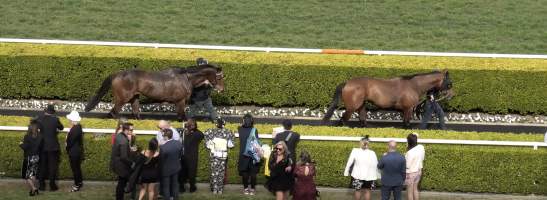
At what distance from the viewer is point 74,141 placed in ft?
61.6

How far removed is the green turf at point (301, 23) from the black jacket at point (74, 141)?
37.7 ft

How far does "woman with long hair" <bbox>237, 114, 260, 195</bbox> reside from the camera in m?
18.8

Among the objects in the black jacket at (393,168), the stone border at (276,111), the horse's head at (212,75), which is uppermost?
the horse's head at (212,75)

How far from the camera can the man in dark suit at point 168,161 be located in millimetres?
17641

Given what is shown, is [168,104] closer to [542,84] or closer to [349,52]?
[349,52]

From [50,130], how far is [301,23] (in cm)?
1438

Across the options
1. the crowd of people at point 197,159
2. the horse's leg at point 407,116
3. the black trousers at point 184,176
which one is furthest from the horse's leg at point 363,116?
the black trousers at point 184,176

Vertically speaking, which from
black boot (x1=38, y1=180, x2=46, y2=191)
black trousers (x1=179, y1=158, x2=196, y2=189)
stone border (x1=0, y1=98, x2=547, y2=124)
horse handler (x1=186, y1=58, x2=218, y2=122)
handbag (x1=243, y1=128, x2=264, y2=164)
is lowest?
black boot (x1=38, y1=180, x2=46, y2=191)

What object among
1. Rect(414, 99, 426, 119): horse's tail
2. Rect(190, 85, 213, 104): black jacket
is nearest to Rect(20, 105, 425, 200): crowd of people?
Rect(190, 85, 213, 104): black jacket

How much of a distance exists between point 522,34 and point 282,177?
1558 centimetres

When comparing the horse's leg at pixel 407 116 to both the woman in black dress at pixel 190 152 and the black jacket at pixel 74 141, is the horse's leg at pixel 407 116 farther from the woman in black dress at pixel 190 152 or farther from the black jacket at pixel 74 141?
the black jacket at pixel 74 141

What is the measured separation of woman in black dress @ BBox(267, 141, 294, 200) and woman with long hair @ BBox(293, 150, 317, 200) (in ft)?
1.04

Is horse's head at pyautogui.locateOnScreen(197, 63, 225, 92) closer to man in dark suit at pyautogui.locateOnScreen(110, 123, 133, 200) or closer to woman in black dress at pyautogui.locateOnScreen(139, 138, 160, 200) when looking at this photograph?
man in dark suit at pyautogui.locateOnScreen(110, 123, 133, 200)

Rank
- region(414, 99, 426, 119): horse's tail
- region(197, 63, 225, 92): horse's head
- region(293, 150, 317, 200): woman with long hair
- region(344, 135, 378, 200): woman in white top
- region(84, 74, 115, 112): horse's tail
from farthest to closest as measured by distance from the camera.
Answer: region(414, 99, 426, 119): horse's tail < region(197, 63, 225, 92): horse's head < region(84, 74, 115, 112): horse's tail < region(344, 135, 378, 200): woman in white top < region(293, 150, 317, 200): woman with long hair
